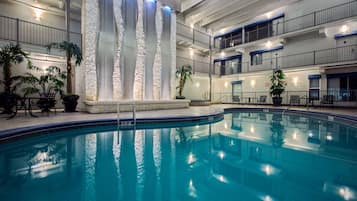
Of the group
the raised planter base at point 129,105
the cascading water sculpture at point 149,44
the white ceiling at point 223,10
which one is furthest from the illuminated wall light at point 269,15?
the raised planter base at point 129,105

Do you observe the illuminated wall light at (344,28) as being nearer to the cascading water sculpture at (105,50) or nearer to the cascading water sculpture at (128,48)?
the cascading water sculpture at (128,48)

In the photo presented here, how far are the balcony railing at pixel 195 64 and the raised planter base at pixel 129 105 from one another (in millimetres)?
4923

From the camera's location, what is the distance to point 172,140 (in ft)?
14.9

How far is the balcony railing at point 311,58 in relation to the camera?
11.2m

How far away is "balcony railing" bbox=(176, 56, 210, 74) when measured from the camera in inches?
593

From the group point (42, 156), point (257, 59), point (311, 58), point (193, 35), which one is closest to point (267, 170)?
point (42, 156)

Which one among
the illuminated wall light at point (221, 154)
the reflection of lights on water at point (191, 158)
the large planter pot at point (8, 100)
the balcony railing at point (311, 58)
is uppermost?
the balcony railing at point (311, 58)

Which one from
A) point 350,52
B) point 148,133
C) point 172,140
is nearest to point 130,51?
point 148,133

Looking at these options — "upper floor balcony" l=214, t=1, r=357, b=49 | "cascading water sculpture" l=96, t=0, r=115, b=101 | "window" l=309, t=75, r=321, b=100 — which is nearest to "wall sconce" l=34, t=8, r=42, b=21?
"cascading water sculpture" l=96, t=0, r=115, b=101

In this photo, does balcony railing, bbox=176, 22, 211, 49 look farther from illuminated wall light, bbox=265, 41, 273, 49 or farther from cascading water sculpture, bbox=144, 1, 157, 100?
illuminated wall light, bbox=265, 41, 273, 49

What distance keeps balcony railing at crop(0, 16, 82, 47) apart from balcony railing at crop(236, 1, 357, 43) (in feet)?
44.4

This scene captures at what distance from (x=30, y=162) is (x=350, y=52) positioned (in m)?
15.7

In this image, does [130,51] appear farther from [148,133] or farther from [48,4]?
[148,133]

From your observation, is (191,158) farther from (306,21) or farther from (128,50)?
(306,21)
